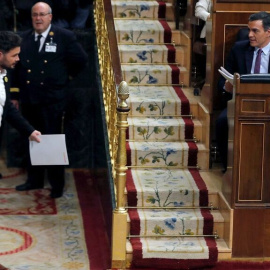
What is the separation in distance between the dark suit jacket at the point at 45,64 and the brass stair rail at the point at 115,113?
255mm

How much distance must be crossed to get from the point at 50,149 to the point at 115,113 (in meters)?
0.71

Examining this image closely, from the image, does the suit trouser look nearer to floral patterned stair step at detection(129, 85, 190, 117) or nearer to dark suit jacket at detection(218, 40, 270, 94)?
floral patterned stair step at detection(129, 85, 190, 117)

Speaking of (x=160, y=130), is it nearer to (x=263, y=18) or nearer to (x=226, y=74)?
(x=226, y=74)

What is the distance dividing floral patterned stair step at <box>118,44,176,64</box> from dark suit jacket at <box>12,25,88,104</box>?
13.8 inches

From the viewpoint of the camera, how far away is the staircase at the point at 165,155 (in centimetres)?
657

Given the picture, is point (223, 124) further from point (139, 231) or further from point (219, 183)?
point (139, 231)

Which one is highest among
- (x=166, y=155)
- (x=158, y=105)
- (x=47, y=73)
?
(x=47, y=73)

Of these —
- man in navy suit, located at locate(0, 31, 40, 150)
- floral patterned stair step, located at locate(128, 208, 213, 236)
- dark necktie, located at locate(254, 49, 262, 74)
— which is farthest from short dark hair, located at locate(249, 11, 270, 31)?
man in navy suit, located at locate(0, 31, 40, 150)

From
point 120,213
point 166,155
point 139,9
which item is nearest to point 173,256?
point 120,213

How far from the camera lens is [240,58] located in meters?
6.91

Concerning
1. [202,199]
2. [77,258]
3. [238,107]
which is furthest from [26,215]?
[238,107]

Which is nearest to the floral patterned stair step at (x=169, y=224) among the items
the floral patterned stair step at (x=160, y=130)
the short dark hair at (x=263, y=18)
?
the floral patterned stair step at (x=160, y=130)

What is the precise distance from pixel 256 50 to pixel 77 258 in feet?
6.42

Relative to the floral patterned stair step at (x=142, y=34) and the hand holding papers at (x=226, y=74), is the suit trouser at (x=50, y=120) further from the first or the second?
the hand holding papers at (x=226, y=74)
